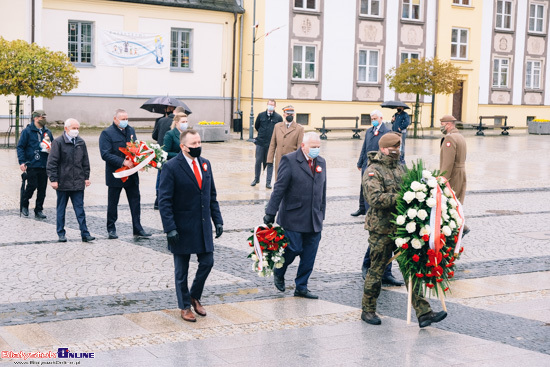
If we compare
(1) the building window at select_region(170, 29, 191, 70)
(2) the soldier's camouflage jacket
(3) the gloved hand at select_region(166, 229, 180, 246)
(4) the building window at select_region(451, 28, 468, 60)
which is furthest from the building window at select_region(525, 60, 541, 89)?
(3) the gloved hand at select_region(166, 229, 180, 246)

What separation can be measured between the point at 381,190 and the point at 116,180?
5.50 m

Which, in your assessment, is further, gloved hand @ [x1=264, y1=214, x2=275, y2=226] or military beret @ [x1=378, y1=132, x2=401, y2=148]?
gloved hand @ [x1=264, y1=214, x2=275, y2=226]

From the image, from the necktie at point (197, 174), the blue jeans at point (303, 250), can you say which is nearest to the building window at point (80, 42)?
the blue jeans at point (303, 250)

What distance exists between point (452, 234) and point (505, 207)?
9.09 meters

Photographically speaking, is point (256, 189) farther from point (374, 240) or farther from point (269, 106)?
A: point (374, 240)

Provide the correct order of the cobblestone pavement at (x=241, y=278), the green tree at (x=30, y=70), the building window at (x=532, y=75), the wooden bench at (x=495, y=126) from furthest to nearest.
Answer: the building window at (x=532, y=75), the wooden bench at (x=495, y=126), the green tree at (x=30, y=70), the cobblestone pavement at (x=241, y=278)

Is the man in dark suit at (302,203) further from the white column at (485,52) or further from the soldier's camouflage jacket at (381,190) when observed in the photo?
the white column at (485,52)

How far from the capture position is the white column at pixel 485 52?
1815 inches

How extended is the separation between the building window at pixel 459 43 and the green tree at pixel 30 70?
24750mm

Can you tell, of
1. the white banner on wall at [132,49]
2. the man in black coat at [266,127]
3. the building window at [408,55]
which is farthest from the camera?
the building window at [408,55]

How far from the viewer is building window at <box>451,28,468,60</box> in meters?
45.2

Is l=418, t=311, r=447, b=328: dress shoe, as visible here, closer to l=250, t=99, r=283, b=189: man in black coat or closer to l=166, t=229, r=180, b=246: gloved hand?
l=166, t=229, r=180, b=246: gloved hand

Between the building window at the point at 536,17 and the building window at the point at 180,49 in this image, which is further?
the building window at the point at 536,17

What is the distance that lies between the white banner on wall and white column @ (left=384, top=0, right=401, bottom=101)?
11.7 meters
